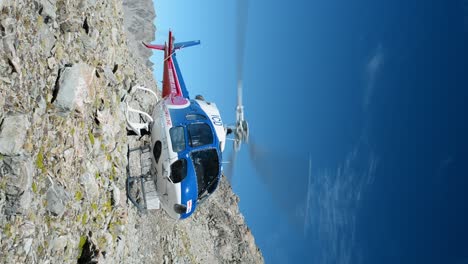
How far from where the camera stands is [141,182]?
1662cm

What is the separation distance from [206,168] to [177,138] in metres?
1.75

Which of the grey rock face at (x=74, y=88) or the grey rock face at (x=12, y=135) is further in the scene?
the grey rock face at (x=74, y=88)

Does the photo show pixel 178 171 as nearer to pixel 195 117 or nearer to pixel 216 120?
pixel 195 117

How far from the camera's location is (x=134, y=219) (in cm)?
1708

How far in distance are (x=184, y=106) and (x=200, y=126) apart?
157cm

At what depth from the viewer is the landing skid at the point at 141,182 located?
16.4 metres

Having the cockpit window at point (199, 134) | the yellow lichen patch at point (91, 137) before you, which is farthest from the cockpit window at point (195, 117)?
the yellow lichen patch at point (91, 137)

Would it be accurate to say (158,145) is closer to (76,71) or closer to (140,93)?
(76,71)

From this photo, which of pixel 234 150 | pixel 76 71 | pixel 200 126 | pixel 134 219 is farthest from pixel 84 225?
pixel 234 150

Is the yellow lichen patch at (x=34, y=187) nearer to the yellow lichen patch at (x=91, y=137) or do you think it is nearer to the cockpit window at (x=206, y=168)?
the yellow lichen patch at (x=91, y=137)

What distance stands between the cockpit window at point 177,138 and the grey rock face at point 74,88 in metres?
4.96

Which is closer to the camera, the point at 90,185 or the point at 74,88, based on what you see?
the point at 74,88

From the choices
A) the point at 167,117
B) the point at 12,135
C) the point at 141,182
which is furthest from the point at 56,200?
the point at 167,117

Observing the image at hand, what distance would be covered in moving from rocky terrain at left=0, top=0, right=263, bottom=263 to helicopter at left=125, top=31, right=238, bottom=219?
115cm
